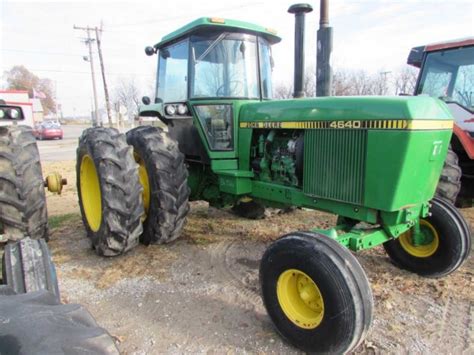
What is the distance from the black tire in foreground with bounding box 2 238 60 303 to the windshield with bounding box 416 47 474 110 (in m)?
5.45

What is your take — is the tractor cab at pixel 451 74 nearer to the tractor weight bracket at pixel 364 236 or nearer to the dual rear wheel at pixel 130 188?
the tractor weight bracket at pixel 364 236

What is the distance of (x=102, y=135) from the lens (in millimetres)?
3715

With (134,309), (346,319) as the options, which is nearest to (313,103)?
(346,319)

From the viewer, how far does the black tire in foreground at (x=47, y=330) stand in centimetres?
100

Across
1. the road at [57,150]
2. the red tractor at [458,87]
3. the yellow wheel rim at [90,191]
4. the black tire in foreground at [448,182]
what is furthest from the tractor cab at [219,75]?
the road at [57,150]

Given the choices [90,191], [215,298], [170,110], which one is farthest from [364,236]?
[90,191]

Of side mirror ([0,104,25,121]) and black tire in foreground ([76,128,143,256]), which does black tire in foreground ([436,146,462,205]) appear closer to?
black tire in foreground ([76,128,143,256])

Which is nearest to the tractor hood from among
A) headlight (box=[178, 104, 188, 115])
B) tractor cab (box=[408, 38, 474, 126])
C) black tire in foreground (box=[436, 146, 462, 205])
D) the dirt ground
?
headlight (box=[178, 104, 188, 115])

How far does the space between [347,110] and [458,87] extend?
3601mm

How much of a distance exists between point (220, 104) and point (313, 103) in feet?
3.75

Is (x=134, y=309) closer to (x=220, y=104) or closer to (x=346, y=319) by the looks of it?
(x=346, y=319)

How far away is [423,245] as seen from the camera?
3.42m

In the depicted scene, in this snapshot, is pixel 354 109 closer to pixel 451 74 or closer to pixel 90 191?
pixel 90 191

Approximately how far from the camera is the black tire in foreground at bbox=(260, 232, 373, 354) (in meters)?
2.21
